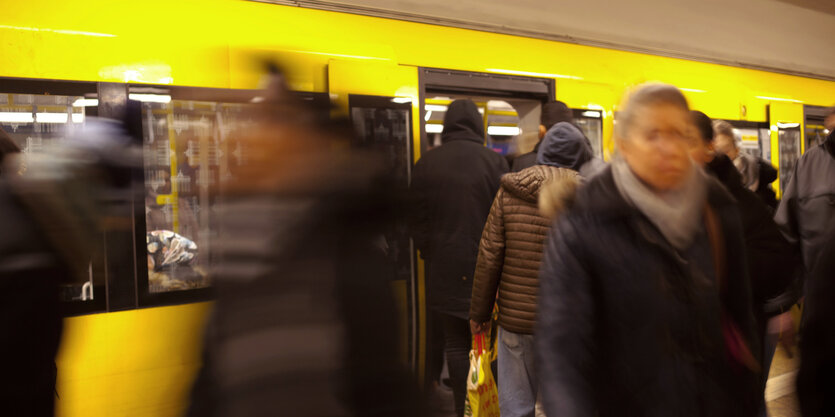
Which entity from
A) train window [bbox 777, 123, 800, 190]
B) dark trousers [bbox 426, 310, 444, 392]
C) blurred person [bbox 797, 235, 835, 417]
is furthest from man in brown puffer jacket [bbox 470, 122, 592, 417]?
train window [bbox 777, 123, 800, 190]

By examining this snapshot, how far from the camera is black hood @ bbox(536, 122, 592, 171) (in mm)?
2516

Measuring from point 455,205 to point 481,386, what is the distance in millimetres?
909

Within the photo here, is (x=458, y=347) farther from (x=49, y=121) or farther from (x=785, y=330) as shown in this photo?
(x=49, y=121)

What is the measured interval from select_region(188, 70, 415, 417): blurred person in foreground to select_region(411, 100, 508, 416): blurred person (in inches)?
65.7

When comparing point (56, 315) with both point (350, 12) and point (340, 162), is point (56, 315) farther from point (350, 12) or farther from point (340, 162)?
point (350, 12)

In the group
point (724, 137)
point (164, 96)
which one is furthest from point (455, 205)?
point (164, 96)

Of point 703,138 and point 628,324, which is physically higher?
point 703,138

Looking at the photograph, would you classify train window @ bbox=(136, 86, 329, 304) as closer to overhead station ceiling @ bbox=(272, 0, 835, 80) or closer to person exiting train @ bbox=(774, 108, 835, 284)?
overhead station ceiling @ bbox=(272, 0, 835, 80)

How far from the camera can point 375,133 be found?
3.38 m

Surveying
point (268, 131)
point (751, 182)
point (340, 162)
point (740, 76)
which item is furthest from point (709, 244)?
point (740, 76)

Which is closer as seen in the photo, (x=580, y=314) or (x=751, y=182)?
(x=580, y=314)

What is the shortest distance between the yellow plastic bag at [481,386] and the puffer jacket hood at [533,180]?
725 mm

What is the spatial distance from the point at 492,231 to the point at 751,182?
5.05 feet

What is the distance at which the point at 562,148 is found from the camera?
2512mm
